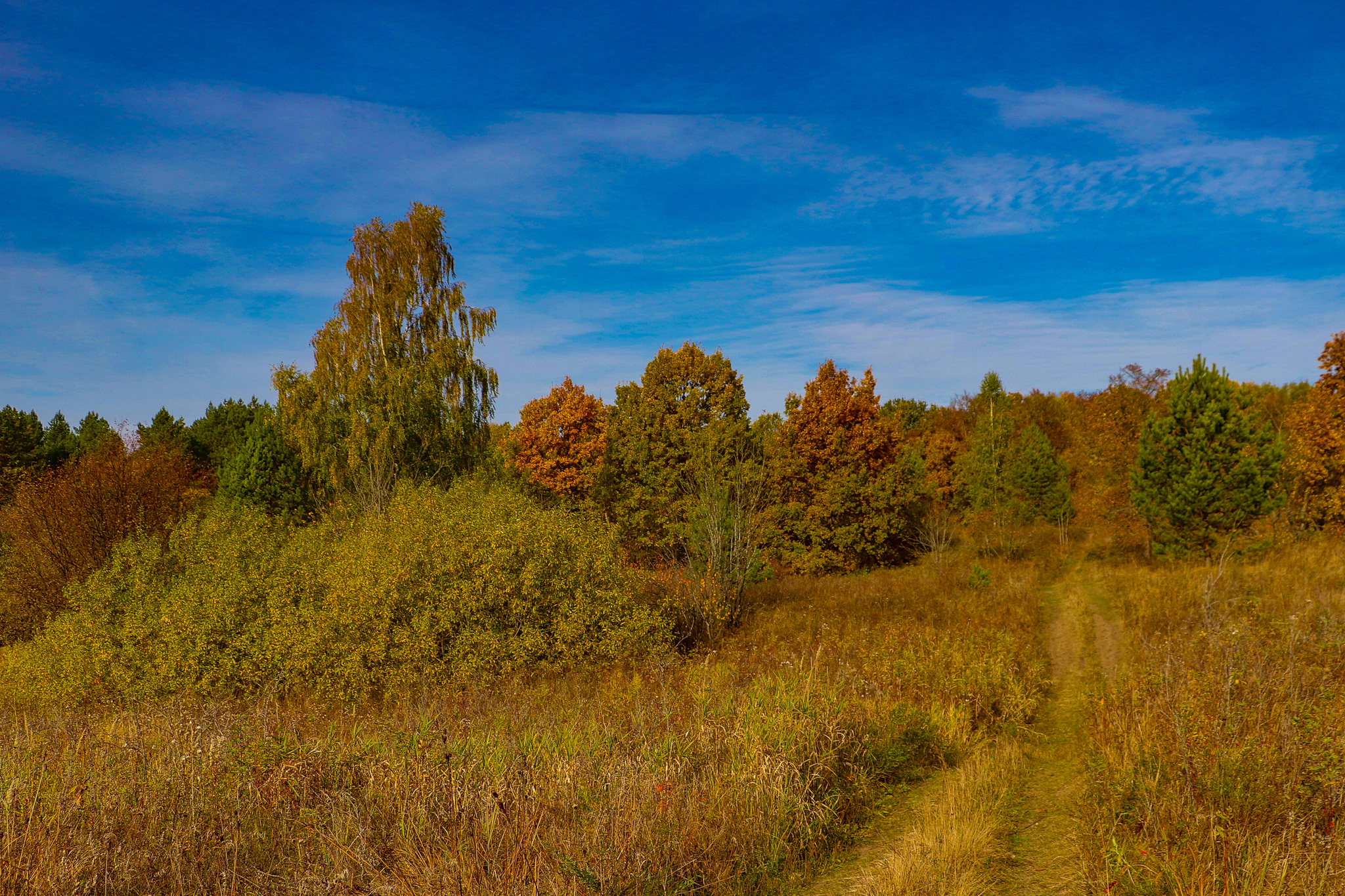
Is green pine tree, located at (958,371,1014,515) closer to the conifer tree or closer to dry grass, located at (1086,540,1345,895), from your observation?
dry grass, located at (1086,540,1345,895)

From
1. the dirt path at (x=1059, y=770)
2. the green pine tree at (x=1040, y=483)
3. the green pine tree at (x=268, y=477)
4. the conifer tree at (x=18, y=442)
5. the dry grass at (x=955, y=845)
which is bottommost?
the dirt path at (x=1059, y=770)

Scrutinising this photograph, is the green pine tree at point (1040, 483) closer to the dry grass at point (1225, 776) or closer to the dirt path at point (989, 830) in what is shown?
the dry grass at point (1225, 776)

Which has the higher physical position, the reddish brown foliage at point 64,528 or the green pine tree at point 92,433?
the green pine tree at point 92,433

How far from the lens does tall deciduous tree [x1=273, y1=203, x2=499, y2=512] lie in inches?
950

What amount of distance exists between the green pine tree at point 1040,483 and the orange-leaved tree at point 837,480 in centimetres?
753

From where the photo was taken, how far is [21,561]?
81.7ft

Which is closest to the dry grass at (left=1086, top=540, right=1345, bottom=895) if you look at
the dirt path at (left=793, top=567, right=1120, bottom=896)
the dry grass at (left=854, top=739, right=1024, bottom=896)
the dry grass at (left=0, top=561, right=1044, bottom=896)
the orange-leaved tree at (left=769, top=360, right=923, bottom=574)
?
the dirt path at (left=793, top=567, right=1120, bottom=896)

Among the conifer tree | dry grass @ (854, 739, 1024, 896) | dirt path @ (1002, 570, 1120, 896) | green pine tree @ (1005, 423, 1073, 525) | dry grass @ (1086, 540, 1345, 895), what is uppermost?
the conifer tree

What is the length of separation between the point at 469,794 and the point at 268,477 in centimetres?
3789

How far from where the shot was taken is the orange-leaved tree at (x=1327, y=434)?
71.2 ft

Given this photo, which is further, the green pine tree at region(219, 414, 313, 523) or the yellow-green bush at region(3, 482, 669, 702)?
the green pine tree at region(219, 414, 313, 523)

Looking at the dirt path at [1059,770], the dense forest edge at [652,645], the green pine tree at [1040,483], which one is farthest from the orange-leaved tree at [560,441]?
the dirt path at [1059,770]

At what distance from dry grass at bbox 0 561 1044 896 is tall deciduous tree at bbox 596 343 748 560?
836 inches

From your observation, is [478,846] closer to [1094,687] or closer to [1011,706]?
[1011,706]
